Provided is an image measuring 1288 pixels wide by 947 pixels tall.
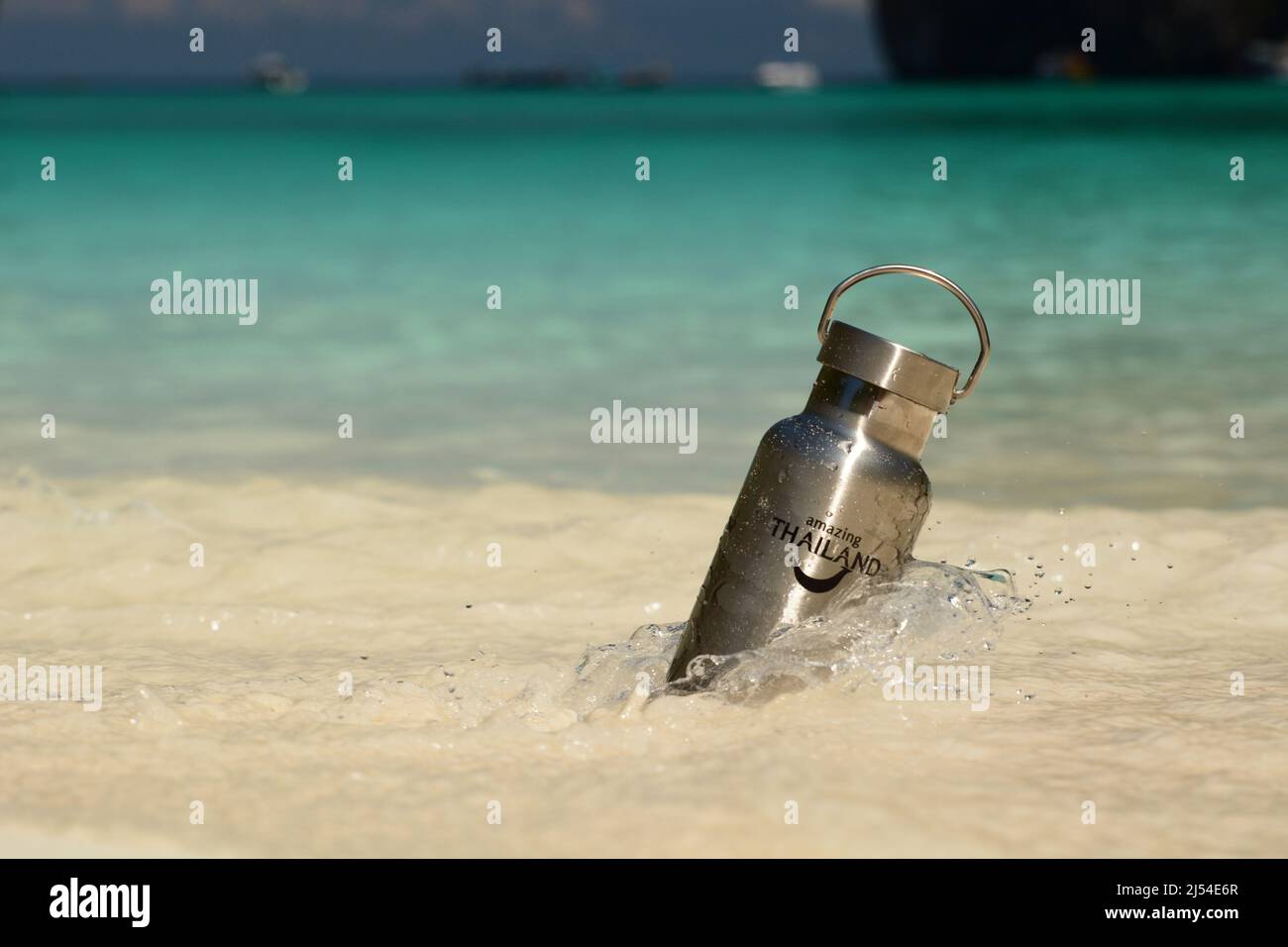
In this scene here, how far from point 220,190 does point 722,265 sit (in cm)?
940

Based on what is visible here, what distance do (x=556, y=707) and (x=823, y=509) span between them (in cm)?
71

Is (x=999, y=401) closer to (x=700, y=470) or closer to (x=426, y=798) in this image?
(x=700, y=470)

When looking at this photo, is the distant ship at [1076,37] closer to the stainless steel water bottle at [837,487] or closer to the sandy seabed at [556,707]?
the sandy seabed at [556,707]

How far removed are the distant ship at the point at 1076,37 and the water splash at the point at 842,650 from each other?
71.3 m

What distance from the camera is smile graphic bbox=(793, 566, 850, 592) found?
9.39 ft

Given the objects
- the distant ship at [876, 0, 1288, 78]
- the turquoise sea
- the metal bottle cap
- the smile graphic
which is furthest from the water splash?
the distant ship at [876, 0, 1288, 78]

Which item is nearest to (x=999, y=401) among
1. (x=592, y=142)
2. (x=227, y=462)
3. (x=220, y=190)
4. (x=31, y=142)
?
(x=227, y=462)

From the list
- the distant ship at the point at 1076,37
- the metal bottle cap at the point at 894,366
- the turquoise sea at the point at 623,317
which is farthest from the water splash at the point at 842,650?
the distant ship at the point at 1076,37

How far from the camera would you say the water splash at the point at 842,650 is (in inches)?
115

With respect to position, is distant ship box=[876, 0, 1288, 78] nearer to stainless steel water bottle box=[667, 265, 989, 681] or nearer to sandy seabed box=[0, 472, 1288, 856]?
sandy seabed box=[0, 472, 1288, 856]

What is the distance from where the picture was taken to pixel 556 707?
3.10 metres

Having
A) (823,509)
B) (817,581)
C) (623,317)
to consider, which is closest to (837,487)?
(823,509)

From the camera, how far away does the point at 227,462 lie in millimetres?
5832

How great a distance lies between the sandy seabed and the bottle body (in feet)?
0.69
